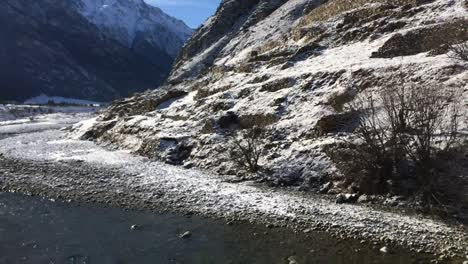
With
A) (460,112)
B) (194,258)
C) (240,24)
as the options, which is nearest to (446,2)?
(460,112)

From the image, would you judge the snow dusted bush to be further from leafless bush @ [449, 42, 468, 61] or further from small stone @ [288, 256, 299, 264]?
small stone @ [288, 256, 299, 264]

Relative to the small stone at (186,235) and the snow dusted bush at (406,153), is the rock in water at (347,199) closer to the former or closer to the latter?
the snow dusted bush at (406,153)

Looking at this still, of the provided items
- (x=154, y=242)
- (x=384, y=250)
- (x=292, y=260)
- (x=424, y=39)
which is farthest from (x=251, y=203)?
(x=424, y=39)

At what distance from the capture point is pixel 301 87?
28.1 meters

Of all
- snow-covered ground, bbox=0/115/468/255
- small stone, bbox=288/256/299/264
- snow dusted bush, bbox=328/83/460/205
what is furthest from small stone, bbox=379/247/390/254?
snow dusted bush, bbox=328/83/460/205

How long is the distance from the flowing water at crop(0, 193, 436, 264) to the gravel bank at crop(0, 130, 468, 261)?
27.4 inches

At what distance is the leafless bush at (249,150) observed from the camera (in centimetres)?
2120

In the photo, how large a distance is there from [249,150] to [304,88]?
26.0 feet

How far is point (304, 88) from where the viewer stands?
2778 centimetres

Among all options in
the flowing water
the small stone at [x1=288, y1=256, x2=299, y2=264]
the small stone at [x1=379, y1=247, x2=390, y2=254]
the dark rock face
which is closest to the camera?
the small stone at [x1=288, y1=256, x2=299, y2=264]

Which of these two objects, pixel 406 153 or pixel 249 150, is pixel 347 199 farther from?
pixel 249 150

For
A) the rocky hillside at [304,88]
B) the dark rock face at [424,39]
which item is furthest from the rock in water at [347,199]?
the dark rock face at [424,39]

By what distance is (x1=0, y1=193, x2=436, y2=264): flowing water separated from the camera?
40.0 ft

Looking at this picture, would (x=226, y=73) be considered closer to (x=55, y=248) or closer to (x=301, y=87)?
(x=301, y=87)
